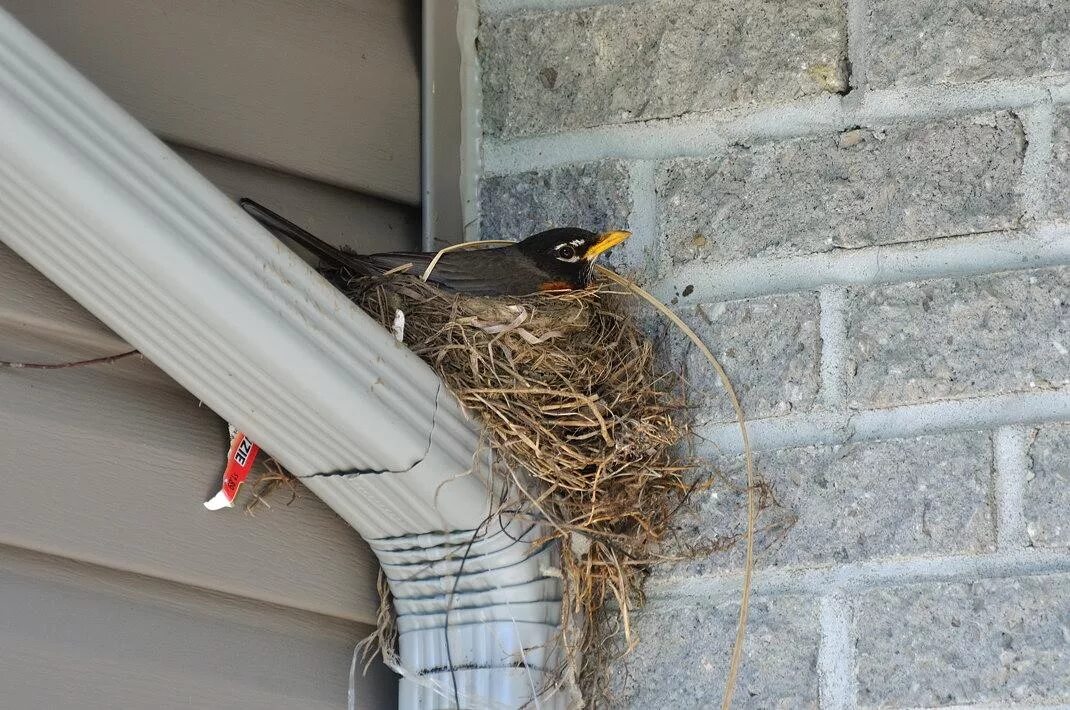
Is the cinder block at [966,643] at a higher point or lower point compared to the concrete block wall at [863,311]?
lower

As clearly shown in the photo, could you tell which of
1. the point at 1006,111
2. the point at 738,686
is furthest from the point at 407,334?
the point at 1006,111

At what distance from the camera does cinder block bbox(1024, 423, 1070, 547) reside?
83.9 inches

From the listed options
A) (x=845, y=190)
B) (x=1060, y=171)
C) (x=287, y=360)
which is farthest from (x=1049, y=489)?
(x=287, y=360)

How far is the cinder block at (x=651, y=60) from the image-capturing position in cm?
260

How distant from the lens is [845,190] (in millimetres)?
2480

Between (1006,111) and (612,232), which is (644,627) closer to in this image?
(612,232)

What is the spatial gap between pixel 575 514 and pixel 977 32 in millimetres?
1119

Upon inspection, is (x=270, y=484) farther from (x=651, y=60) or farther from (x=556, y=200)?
(x=651, y=60)

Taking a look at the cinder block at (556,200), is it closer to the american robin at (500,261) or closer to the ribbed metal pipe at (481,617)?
the american robin at (500,261)

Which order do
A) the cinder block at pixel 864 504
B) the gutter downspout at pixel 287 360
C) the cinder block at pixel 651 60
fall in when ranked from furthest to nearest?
the cinder block at pixel 651 60
the cinder block at pixel 864 504
the gutter downspout at pixel 287 360

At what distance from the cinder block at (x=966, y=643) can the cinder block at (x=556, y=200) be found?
0.94 metres

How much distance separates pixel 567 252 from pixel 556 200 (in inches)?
4.4

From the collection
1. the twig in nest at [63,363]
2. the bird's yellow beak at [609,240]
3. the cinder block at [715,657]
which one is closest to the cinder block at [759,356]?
the bird's yellow beak at [609,240]

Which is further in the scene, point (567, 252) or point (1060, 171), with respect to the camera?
point (567, 252)
